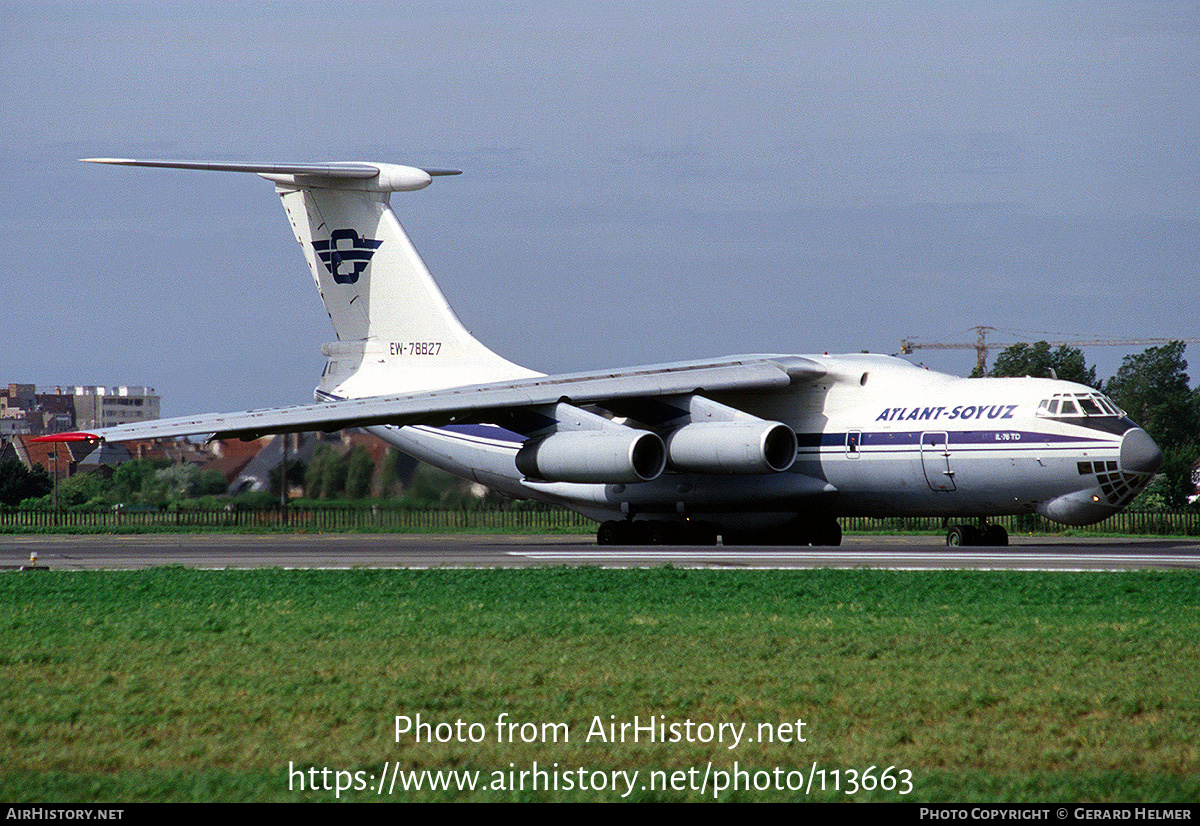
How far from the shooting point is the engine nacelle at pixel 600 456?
2059 centimetres

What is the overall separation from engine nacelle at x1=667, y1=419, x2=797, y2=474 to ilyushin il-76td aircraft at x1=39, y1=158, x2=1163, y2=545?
27 mm

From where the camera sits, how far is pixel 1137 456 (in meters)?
18.9

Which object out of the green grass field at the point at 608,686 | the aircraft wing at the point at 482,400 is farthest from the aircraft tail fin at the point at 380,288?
the green grass field at the point at 608,686

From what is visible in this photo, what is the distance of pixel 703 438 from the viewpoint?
68.7 ft

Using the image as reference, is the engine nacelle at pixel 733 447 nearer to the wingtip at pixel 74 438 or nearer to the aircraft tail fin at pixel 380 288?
the aircraft tail fin at pixel 380 288

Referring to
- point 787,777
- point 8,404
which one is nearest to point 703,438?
point 787,777

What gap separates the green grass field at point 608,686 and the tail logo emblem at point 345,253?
48.8 ft

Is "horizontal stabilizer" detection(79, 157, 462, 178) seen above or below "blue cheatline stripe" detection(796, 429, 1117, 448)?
above

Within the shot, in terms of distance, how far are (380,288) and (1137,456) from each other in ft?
48.4

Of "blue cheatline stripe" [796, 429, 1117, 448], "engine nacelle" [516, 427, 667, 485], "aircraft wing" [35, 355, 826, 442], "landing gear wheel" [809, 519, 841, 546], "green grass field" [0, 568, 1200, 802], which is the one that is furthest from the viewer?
"landing gear wheel" [809, 519, 841, 546]

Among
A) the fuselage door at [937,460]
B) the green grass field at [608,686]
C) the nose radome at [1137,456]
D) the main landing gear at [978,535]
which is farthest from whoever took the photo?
the main landing gear at [978,535]

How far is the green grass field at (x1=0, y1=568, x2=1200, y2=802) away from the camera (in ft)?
17.9

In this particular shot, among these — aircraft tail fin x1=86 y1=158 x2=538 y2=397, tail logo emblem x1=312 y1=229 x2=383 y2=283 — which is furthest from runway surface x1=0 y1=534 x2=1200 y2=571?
tail logo emblem x1=312 y1=229 x2=383 y2=283

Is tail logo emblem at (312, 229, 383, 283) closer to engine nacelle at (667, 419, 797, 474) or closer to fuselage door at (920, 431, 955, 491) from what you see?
engine nacelle at (667, 419, 797, 474)
